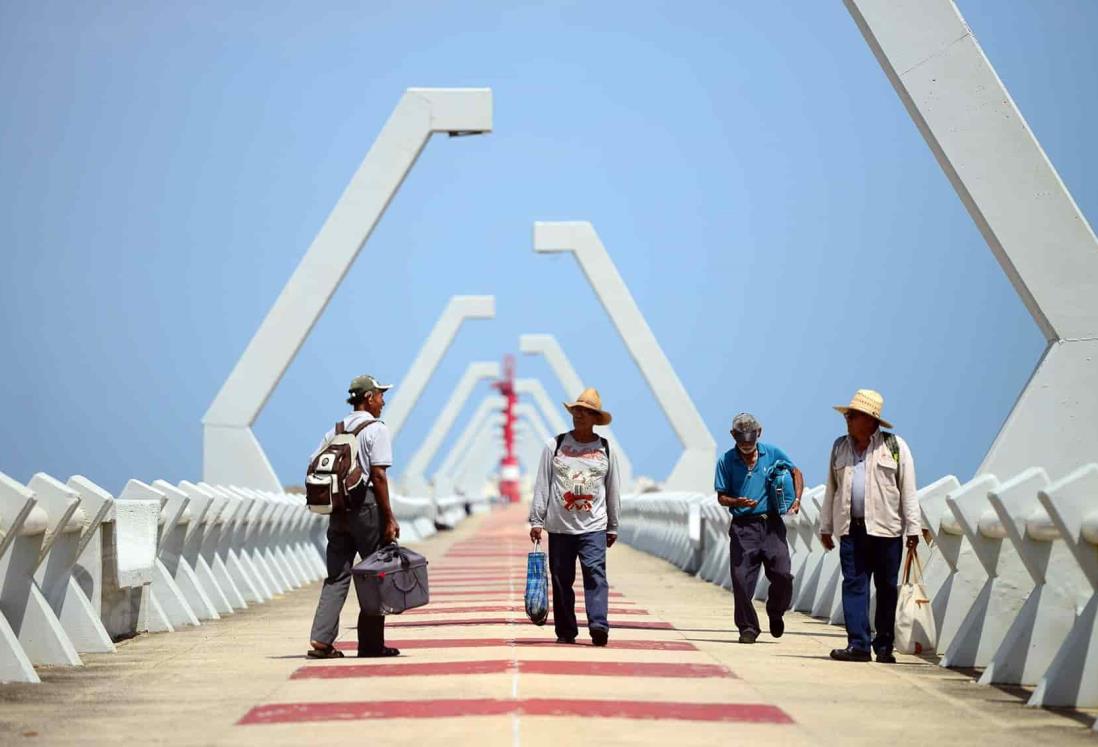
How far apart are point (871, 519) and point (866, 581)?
491 millimetres

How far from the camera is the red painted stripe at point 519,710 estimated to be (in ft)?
28.9

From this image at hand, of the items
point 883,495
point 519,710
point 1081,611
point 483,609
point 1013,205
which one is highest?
point 1013,205

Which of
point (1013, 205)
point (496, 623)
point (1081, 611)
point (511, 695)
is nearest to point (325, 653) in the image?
point (511, 695)

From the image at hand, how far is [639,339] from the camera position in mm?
41906

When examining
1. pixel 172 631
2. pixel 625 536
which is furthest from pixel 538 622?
pixel 625 536

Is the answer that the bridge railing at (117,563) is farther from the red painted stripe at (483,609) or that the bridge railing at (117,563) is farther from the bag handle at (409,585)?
the bag handle at (409,585)

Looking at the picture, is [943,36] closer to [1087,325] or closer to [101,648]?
[1087,325]

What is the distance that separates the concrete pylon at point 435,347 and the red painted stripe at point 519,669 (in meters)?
40.6

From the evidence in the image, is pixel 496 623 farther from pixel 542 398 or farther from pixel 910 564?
pixel 542 398

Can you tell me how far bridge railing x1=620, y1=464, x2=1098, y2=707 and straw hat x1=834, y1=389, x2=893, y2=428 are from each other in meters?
0.73

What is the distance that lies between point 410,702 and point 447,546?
3211cm

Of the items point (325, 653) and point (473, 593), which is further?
point (473, 593)

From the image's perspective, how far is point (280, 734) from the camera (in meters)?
8.20

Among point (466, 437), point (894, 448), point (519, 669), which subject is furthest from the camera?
point (466, 437)
